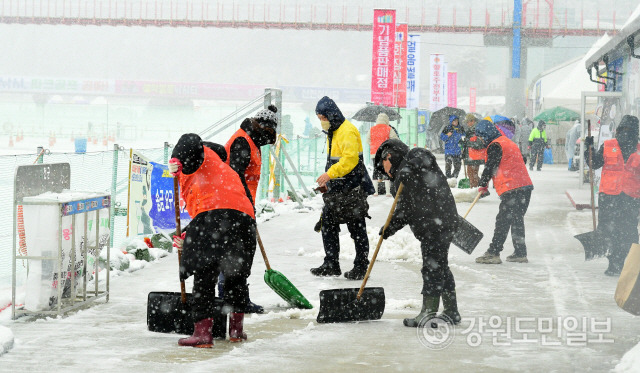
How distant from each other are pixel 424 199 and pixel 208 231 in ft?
5.60

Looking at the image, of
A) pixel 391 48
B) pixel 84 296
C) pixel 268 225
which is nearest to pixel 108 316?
pixel 84 296

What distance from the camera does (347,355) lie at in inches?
207

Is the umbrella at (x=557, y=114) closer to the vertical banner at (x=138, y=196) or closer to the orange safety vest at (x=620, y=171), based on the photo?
the orange safety vest at (x=620, y=171)

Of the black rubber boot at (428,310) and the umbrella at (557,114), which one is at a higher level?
the umbrella at (557,114)

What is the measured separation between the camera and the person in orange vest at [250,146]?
628 cm

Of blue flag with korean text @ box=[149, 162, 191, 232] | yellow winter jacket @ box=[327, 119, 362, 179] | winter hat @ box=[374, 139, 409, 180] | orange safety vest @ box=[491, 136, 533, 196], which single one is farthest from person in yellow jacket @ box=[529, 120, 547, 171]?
winter hat @ box=[374, 139, 409, 180]

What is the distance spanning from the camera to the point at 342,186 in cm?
812

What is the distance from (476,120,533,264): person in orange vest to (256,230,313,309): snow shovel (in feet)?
10.9

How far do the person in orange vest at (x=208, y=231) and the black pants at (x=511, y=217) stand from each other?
15.6 ft

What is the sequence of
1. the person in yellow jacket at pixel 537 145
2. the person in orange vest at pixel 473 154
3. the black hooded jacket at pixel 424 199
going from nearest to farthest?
the black hooded jacket at pixel 424 199
the person in orange vest at pixel 473 154
the person in yellow jacket at pixel 537 145

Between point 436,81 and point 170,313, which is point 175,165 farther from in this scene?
point 436,81

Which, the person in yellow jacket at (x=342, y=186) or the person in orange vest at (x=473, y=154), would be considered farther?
Result: the person in orange vest at (x=473, y=154)

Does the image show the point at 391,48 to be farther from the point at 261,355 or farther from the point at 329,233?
the point at 261,355

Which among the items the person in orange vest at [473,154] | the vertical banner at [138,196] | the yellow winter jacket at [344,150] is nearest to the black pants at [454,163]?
the person in orange vest at [473,154]
